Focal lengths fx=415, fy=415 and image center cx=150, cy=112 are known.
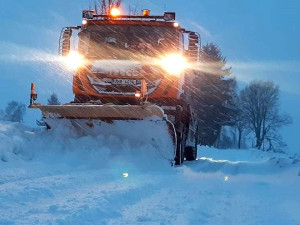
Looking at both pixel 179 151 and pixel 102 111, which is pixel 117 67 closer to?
pixel 102 111

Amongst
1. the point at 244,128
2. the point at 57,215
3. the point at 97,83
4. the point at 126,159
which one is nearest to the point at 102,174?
the point at 126,159

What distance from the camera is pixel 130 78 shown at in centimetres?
807

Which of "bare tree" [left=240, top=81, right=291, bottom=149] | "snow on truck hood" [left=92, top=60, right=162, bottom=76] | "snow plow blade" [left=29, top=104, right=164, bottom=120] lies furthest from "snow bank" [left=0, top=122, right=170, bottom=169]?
"bare tree" [left=240, top=81, right=291, bottom=149]

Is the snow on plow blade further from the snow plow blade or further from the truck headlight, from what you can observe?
the truck headlight

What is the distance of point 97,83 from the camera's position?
8180mm

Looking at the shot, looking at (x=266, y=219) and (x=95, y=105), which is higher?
(x=95, y=105)

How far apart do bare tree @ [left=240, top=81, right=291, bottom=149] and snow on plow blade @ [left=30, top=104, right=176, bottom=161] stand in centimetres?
3942

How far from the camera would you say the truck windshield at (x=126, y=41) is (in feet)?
27.5

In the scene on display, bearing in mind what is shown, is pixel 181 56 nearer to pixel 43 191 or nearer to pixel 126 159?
pixel 126 159

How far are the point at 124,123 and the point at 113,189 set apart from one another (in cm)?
301

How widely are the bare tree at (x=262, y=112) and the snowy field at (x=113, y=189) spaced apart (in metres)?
38.5

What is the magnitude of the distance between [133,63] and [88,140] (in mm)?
1935

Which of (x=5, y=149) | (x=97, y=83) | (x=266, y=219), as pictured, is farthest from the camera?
(x=97, y=83)

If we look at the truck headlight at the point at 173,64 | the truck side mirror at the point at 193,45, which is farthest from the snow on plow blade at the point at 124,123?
the truck side mirror at the point at 193,45
